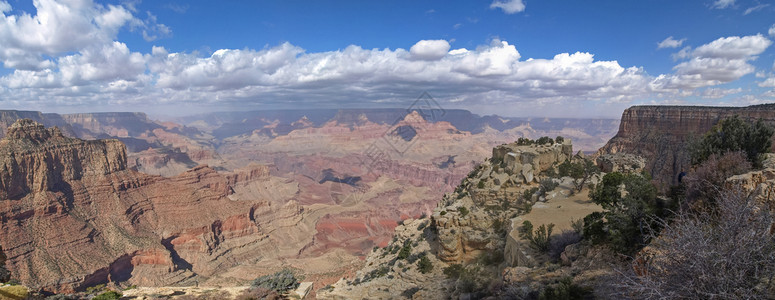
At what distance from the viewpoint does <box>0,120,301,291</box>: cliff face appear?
50.7 meters

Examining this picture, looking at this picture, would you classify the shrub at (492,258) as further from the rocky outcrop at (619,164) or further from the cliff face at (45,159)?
the cliff face at (45,159)

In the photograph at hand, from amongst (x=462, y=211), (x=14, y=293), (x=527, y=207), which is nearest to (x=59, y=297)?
(x=14, y=293)

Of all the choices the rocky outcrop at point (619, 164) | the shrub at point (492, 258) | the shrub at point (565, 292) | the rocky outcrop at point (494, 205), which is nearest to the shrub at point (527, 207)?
the rocky outcrop at point (494, 205)

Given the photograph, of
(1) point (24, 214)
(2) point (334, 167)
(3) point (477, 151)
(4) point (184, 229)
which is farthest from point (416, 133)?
(1) point (24, 214)

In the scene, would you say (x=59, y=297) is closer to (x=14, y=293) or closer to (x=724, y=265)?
(x=14, y=293)

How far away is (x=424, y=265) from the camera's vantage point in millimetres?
18969

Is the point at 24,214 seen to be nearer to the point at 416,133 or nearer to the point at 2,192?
the point at 2,192

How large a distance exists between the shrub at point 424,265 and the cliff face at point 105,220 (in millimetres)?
51159

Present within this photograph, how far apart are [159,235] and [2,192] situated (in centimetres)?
2408

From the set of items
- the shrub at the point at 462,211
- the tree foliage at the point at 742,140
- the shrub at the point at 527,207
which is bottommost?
the shrub at the point at 462,211

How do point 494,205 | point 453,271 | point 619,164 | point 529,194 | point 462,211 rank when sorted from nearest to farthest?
1. point 453,271
2. point 462,211
3. point 529,194
4. point 494,205
5. point 619,164

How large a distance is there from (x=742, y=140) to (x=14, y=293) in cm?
2710

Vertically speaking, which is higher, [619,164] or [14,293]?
[619,164]

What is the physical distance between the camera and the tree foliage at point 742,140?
14.4 meters
